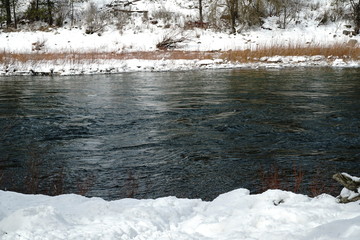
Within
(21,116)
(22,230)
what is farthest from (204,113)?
(22,230)

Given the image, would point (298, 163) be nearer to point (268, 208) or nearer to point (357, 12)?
point (268, 208)

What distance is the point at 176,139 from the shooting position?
22.9 ft

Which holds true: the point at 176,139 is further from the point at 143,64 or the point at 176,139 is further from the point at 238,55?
the point at 238,55

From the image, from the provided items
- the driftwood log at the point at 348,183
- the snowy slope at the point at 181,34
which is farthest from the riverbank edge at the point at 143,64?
the driftwood log at the point at 348,183

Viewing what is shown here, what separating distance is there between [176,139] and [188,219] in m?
3.52

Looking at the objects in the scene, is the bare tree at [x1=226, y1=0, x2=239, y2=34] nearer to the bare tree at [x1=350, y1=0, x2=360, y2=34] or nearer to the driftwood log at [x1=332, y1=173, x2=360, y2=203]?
the bare tree at [x1=350, y1=0, x2=360, y2=34]

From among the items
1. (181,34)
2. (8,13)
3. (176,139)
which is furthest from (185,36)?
(176,139)

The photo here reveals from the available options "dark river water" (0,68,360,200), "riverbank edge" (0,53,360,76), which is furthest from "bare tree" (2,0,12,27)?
"dark river water" (0,68,360,200)

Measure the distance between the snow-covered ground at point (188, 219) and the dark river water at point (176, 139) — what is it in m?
1.04

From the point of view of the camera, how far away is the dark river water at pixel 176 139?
5.15 meters

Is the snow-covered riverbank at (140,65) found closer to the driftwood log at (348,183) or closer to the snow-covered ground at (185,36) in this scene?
the snow-covered ground at (185,36)

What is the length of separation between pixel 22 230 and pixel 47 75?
16475mm

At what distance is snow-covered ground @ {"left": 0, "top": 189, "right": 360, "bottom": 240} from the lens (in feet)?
9.70

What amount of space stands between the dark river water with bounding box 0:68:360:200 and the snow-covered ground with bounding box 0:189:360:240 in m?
1.04
